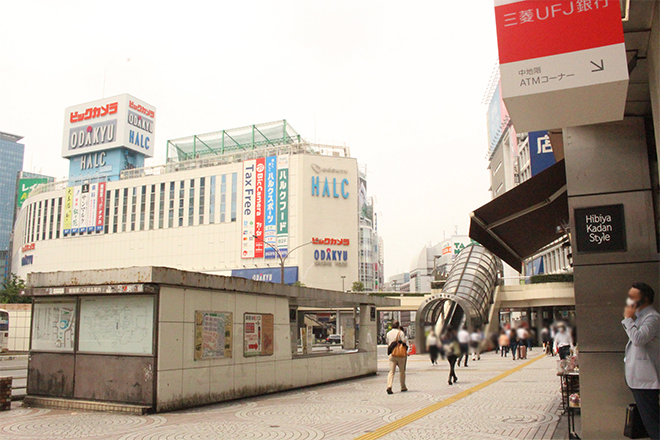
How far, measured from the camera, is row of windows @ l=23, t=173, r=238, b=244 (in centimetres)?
7394

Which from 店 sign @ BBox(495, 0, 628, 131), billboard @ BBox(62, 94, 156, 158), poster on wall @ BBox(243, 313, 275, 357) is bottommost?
poster on wall @ BBox(243, 313, 275, 357)

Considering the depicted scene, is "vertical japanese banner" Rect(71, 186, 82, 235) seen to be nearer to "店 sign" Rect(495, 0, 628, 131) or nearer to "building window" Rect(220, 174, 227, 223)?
"building window" Rect(220, 174, 227, 223)

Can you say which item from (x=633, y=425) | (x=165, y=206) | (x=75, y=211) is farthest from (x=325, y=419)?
(x=75, y=211)

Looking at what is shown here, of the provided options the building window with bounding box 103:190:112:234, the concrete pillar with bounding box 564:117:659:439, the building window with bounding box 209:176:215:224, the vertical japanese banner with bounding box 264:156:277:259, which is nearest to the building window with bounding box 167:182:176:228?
the building window with bounding box 209:176:215:224

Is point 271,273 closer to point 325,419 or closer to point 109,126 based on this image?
point 109,126

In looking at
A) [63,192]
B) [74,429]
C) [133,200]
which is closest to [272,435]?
[74,429]

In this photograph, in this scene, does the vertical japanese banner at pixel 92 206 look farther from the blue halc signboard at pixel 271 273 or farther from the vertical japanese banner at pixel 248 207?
the blue halc signboard at pixel 271 273

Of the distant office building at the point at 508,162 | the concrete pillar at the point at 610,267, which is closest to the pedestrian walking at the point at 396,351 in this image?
the concrete pillar at the point at 610,267

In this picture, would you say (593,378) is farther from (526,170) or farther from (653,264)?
Result: (526,170)

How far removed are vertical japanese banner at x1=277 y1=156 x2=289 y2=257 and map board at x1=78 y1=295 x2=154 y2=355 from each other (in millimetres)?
59107

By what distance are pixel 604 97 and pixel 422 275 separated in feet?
470

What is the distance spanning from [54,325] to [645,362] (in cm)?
1046

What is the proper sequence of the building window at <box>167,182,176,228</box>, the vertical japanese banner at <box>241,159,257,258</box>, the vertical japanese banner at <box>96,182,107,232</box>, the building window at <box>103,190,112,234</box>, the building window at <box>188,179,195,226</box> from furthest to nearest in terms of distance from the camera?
the vertical japanese banner at <box>96,182,107,232</box> → the building window at <box>103,190,112,234</box> → the building window at <box>167,182,176,228</box> → the building window at <box>188,179,195,226</box> → the vertical japanese banner at <box>241,159,257,258</box>

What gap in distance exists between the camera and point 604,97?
5.16 metres
